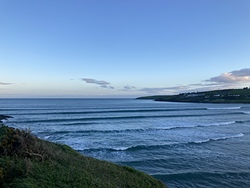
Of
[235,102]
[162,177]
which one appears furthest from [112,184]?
[235,102]

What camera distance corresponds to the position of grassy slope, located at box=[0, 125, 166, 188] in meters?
8.05

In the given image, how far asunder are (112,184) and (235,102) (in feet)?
484

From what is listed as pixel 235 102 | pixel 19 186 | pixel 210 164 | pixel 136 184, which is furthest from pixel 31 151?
pixel 235 102

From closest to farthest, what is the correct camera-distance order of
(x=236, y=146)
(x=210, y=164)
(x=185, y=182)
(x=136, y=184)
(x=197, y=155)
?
(x=136, y=184)
(x=185, y=182)
(x=210, y=164)
(x=197, y=155)
(x=236, y=146)

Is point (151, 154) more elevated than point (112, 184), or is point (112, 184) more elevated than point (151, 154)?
point (112, 184)

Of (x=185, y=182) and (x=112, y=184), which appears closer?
(x=112, y=184)

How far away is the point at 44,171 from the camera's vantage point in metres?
8.80

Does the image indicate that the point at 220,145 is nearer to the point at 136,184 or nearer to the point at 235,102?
the point at 136,184

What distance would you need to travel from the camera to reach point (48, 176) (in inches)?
336

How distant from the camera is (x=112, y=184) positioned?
31.3 feet

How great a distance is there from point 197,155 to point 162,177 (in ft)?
23.4

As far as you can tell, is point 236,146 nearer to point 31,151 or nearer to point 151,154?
point 151,154

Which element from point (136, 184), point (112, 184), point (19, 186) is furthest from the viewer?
point (136, 184)

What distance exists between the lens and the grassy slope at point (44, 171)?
8.05 metres
